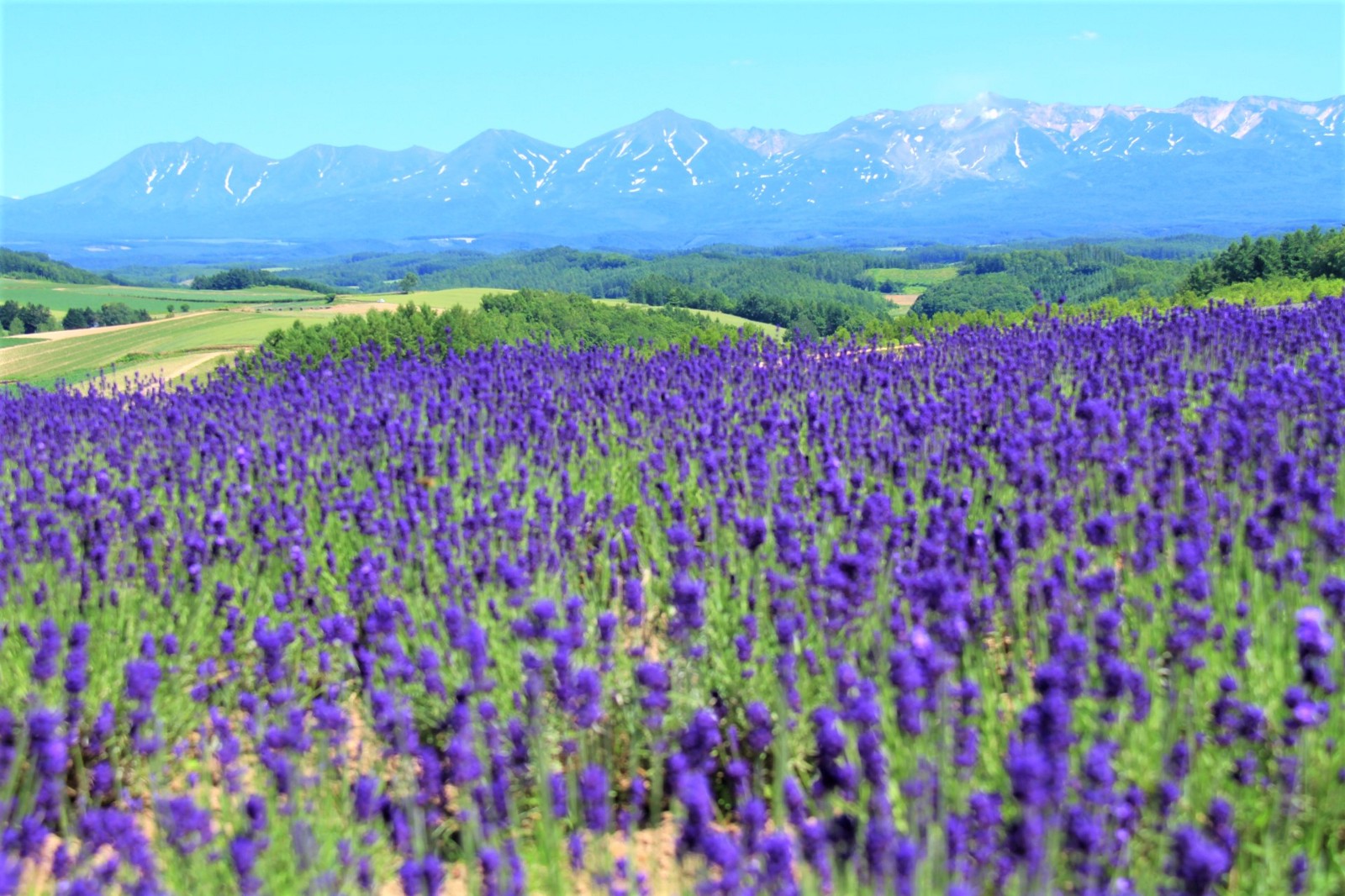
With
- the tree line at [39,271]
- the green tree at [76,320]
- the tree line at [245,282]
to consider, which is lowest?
the green tree at [76,320]

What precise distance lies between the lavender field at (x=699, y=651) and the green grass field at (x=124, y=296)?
Answer: 74028 millimetres

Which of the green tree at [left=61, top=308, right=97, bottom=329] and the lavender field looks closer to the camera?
the lavender field

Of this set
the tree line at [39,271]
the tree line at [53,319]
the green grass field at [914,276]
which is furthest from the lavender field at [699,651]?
the green grass field at [914,276]

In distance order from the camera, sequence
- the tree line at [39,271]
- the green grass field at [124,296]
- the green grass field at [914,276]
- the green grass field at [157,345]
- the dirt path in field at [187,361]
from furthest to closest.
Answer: the green grass field at [914,276] < the tree line at [39,271] < the green grass field at [124,296] < the green grass field at [157,345] < the dirt path in field at [187,361]

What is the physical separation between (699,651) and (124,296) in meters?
107

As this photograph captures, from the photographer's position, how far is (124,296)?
3780 inches

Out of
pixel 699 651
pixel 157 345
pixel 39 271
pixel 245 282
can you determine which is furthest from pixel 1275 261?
pixel 39 271

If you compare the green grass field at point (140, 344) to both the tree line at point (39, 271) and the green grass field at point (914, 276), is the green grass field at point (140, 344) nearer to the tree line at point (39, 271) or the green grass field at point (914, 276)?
the tree line at point (39, 271)

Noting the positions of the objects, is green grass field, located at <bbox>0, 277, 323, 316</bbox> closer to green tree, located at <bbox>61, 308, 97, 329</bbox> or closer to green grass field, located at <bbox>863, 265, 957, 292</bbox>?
green tree, located at <bbox>61, 308, 97, 329</bbox>

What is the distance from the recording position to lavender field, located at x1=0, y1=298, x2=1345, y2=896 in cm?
207

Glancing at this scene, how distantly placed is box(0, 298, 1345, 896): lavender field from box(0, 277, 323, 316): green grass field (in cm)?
7403

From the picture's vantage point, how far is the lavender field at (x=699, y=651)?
2066 mm

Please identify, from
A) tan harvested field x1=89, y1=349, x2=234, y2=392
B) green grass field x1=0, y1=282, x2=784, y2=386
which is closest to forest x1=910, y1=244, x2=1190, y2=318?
green grass field x1=0, y1=282, x2=784, y2=386

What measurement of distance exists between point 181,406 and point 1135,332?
7050 mm
